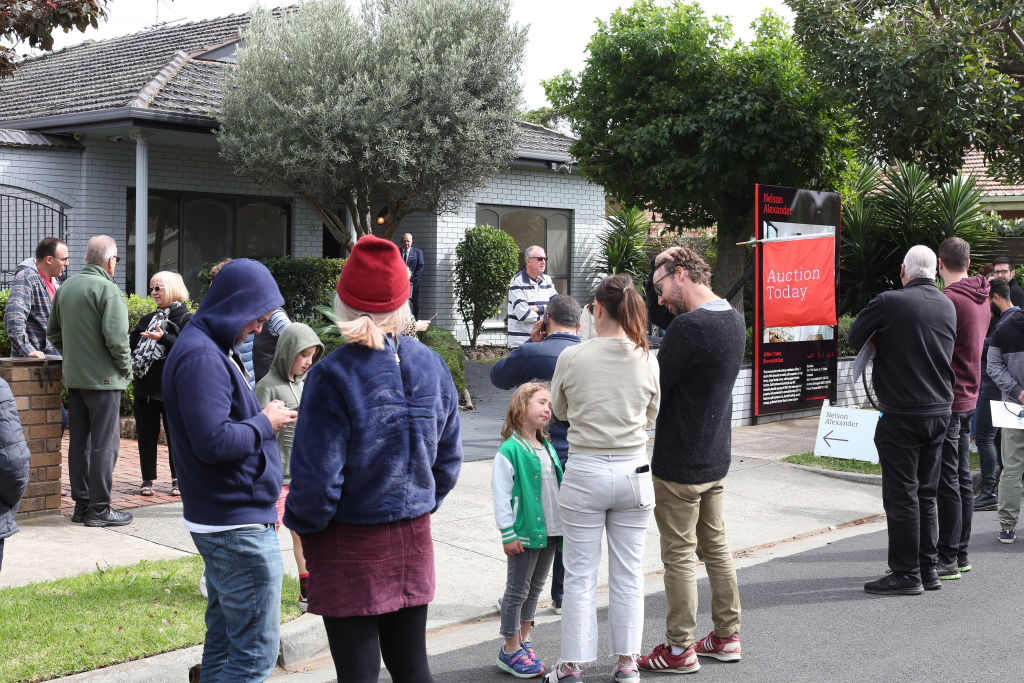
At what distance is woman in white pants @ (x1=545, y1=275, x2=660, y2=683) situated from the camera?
14.3 ft

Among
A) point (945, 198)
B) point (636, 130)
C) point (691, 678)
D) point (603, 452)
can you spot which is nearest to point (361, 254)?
point (603, 452)

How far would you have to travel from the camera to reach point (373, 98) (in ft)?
45.4

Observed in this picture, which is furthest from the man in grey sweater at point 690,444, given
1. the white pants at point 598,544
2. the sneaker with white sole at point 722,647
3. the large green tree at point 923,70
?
the large green tree at point 923,70

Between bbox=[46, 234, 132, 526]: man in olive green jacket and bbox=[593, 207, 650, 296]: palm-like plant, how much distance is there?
1403 cm

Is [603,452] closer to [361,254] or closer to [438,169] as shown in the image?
[361,254]

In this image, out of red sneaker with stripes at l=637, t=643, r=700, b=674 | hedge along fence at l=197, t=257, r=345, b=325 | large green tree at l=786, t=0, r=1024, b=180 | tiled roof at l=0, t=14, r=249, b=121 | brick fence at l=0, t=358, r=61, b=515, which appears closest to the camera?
red sneaker with stripes at l=637, t=643, r=700, b=674

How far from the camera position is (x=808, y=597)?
601 cm

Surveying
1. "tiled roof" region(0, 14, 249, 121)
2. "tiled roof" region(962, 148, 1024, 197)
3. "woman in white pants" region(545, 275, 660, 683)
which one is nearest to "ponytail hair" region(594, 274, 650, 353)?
"woman in white pants" region(545, 275, 660, 683)

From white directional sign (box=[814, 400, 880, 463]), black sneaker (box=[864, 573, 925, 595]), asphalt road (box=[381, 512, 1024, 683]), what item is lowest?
asphalt road (box=[381, 512, 1024, 683])

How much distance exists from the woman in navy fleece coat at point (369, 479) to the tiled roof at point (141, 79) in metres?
12.0

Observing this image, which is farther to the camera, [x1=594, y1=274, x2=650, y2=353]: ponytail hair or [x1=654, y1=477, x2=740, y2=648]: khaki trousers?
[x1=654, y1=477, x2=740, y2=648]: khaki trousers

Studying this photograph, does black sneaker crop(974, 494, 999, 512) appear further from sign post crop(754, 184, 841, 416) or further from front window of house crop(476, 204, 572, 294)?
front window of house crop(476, 204, 572, 294)

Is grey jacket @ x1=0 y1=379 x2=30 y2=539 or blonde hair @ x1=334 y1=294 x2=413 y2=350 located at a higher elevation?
blonde hair @ x1=334 y1=294 x2=413 y2=350

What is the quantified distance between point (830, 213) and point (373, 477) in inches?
431
